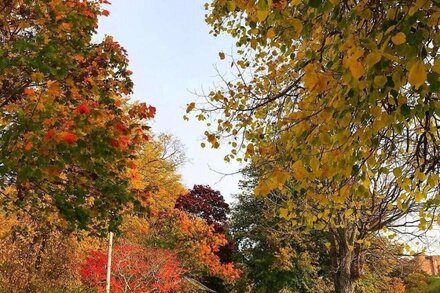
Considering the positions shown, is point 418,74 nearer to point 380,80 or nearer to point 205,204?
point 380,80

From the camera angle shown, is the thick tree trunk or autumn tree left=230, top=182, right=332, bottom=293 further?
autumn tree left=230, top=182, right=332, bottom=293

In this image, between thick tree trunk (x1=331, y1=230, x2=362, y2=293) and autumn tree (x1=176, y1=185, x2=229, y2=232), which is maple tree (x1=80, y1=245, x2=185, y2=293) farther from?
autumn tree (x1=176, y1=185, x2=229, y2=232)

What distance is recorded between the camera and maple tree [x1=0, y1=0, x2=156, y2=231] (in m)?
5.39

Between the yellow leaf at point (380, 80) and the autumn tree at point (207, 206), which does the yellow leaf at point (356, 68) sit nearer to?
the yellow leaf at point (380, 80)

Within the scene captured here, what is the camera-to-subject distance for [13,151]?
5.33 meters

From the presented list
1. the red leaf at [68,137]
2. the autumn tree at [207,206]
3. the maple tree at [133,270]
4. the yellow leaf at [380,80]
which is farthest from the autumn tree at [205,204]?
the yellow leaf at [380,80]

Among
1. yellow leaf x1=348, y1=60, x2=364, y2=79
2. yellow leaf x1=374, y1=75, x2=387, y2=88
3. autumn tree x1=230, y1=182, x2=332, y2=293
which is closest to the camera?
yellow leaf x1=348, y1=60, x2=364, y2=79

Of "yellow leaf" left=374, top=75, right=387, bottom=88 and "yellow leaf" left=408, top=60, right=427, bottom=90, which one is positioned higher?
"yellow leaf" left=374, top=75, right=387, bottom=88

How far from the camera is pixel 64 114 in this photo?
19.9 feet

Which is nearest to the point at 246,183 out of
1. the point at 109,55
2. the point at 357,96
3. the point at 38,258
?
the point at 38,258

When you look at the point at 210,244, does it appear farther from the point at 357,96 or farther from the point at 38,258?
the point at 357,96

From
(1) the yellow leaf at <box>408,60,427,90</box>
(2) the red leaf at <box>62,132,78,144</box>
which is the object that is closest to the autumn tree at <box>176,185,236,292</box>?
(2) the red leaf at <box>62,132,78,144</box>

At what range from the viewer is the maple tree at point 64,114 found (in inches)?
212

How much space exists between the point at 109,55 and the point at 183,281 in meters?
16.1
